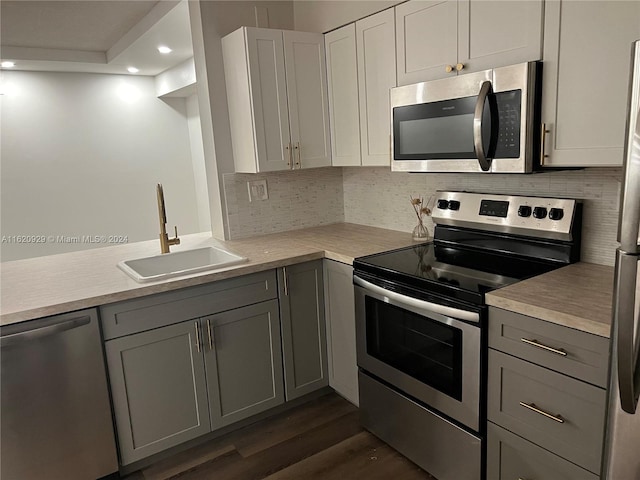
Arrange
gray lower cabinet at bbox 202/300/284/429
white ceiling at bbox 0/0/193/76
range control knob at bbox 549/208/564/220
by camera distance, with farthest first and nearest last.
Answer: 1. white ceiling at bbox 0/0/193/76
2. gray lower cabinet at bbox 202/300/284/429
3. range control knob at bbox 549/208/564/220

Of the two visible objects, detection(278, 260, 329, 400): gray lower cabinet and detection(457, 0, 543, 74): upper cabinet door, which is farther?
detection(278, 260, 329, 400): gray lower cabinet

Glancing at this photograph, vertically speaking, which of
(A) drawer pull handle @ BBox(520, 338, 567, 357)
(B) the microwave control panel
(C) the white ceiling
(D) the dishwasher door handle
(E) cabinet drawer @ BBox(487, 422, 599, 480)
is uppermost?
(C) the white ceiling

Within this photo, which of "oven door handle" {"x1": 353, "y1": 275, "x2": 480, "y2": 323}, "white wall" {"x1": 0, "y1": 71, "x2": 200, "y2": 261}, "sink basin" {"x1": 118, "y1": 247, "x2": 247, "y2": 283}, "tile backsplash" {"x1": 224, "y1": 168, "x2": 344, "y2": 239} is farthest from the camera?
"white wall" {"x1": 0, "y1": 71, "x2": 200, "y2": 261}

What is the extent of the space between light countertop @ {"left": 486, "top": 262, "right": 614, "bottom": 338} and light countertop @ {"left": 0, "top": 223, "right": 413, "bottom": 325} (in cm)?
84

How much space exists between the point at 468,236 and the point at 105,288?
169 centimetres

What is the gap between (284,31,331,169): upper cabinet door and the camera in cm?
265

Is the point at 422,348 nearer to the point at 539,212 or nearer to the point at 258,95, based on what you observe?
the point at 539,212

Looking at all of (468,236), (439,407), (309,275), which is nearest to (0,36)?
(309,275)

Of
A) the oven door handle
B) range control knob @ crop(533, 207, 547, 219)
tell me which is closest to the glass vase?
the oven door handle

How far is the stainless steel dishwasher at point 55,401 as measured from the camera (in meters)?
1.78

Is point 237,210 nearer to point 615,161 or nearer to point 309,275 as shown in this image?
point 309,275

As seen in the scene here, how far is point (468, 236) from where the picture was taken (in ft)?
7.59

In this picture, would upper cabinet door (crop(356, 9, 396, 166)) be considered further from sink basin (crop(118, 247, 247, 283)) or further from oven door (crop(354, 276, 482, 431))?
sink basin (crop(118, 247, 247, 283))

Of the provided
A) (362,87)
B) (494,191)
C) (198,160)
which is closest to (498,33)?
(494,191)
